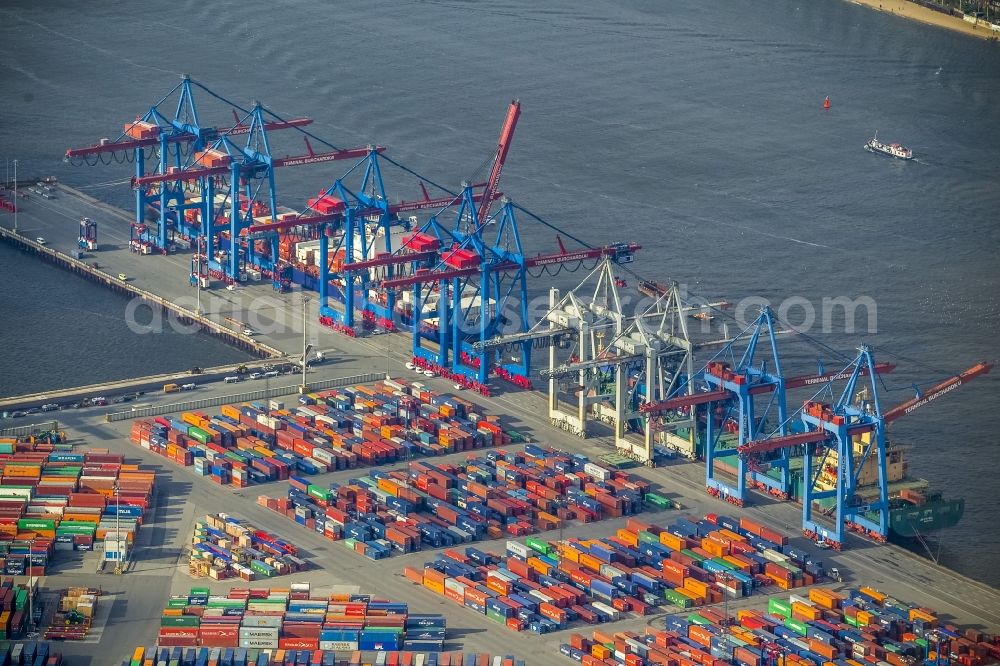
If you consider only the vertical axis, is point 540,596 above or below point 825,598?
below

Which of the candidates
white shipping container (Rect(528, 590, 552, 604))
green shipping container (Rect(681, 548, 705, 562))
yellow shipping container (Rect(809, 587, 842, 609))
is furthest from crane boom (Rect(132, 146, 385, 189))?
yellow shipping container (Rect(809, 587, 842, 609))

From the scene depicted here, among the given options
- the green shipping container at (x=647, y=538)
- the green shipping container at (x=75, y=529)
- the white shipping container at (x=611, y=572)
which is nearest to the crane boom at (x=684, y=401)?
the green shipping container at (x=647, y=538)

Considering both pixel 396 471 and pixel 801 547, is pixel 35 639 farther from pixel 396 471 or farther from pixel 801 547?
pixel 801 547

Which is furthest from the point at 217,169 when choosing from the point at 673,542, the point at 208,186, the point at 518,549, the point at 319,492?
the point at 673,542

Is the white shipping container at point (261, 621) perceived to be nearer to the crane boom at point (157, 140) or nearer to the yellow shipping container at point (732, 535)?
the yellow shipping container at point (732, 535)

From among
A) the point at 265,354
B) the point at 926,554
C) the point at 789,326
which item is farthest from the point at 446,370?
the point at 926,554

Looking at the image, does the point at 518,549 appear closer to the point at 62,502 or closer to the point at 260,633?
the point at 260,633

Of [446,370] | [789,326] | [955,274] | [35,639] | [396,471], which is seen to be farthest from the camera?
[955,274]
